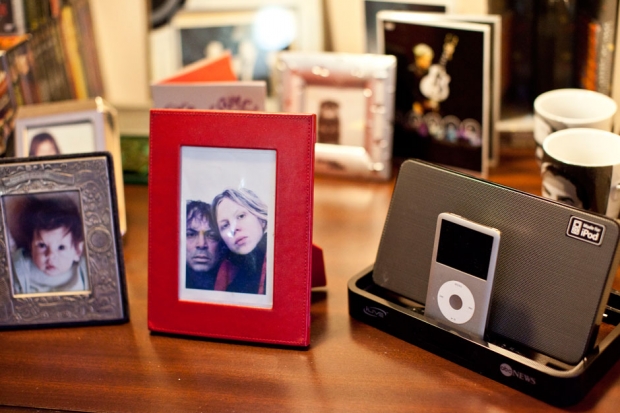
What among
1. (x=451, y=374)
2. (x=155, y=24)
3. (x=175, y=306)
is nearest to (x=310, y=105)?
(x=155, y=24)

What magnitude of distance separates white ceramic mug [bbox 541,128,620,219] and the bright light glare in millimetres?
541

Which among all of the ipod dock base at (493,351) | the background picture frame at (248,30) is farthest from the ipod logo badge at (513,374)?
the background picture frame at (248,30)

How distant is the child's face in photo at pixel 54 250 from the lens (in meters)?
0.94

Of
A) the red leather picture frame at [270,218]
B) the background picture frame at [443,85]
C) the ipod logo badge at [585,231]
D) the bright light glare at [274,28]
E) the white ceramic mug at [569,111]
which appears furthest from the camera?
the bright light glare at [274,28]

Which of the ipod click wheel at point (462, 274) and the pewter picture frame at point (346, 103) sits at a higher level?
the pewter picture frame at point (346, 103)

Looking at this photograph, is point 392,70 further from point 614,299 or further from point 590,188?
point 614,299

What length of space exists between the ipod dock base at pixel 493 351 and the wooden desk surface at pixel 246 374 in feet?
0.04

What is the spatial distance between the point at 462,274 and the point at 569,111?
0.44 m

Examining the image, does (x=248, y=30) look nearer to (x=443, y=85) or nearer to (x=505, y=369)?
(x=443, y=85)

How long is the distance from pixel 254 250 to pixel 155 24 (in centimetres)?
68

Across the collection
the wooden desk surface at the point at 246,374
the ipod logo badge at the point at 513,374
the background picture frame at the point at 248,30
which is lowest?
the wooden desk surface at the point at 246,374

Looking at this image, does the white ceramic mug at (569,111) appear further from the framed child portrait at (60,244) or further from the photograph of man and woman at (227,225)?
the framed child portrait at (60,244)

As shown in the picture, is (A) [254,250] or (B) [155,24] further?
(B) [155,24]

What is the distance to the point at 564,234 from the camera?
78 centimetres
